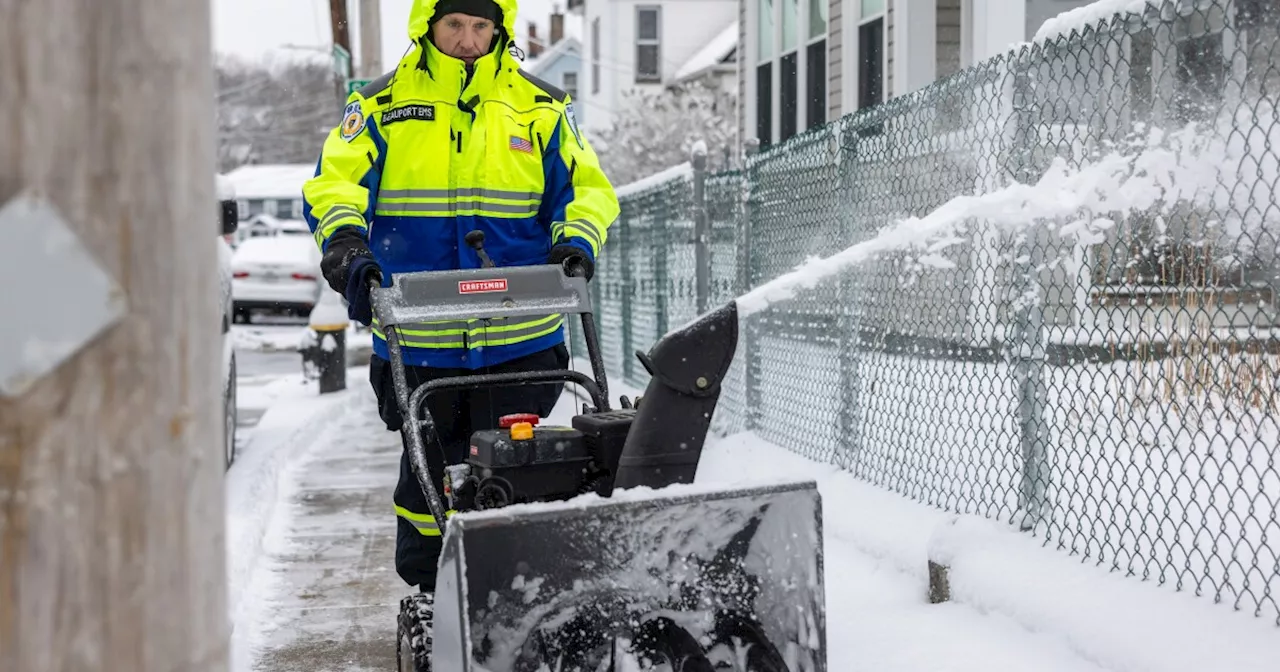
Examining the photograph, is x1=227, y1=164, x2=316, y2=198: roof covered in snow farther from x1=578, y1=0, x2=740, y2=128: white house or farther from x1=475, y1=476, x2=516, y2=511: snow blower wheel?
x1=475, y1=476, x2=516, y2=511: snow blower wheel

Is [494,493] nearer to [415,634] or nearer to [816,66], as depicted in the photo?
[415,634]

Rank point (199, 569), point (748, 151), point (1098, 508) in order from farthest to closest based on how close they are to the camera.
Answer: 1. point (748, 151)
2. point (1098, 508)
3. point (199, 569)

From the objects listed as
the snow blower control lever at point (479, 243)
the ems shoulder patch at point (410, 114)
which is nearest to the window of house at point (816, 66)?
the ems shoulder patch at point (410, 114)

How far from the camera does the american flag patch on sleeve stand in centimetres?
405

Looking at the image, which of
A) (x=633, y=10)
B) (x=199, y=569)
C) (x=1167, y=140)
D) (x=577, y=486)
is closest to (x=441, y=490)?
(x=577, y=486)

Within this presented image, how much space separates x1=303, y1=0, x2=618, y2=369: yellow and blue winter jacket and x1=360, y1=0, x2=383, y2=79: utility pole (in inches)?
488

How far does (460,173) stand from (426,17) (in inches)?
18.6

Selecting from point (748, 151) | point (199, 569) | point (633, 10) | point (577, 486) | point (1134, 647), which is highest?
point (633, 10)

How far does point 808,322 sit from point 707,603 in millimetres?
3901

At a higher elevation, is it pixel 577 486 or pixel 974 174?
pixel 974 174

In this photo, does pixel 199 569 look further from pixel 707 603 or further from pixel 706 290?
pixel 706 290

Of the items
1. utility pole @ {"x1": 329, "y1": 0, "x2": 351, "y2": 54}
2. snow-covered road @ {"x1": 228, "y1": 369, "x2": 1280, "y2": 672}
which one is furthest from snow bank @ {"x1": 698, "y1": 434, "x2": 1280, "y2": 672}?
utility pole @ {"x1": 329, "y1": 0, "x2": 351, "y2": 54}

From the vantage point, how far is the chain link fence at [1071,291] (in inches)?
135

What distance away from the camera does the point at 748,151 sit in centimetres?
755
